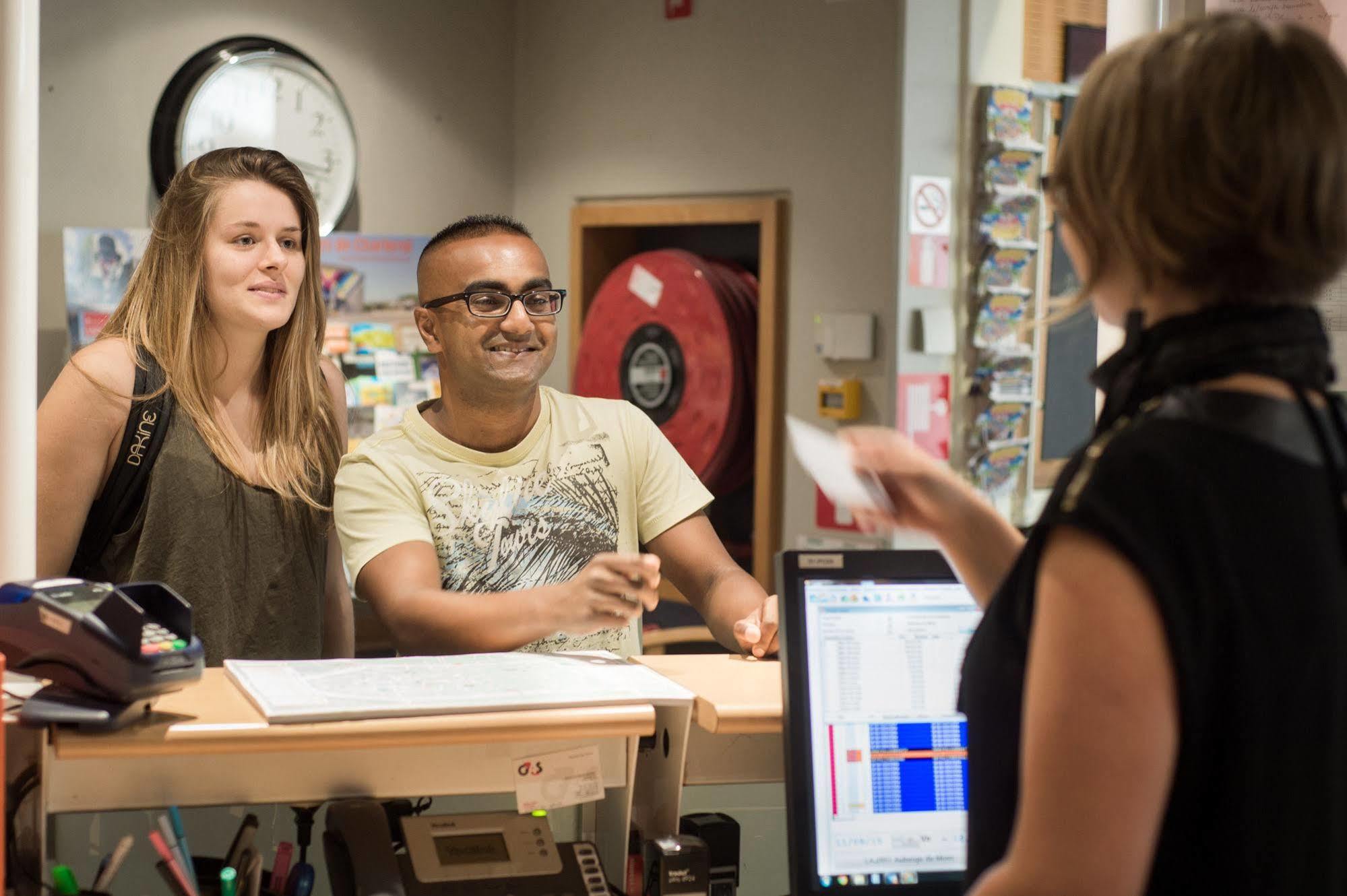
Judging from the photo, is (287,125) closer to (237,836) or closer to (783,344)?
(783,344)

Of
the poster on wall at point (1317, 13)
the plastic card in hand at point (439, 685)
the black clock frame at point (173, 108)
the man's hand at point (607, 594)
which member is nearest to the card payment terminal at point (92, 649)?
the plastic card in hand at point (439, 685)

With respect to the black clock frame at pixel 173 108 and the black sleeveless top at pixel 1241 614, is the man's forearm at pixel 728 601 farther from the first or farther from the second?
the black clock frame at pixel 173 108

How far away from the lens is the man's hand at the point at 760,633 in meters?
1.91

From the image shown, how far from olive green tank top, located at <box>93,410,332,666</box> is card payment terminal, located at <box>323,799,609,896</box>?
29.7 inches

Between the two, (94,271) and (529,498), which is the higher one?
(94,271)

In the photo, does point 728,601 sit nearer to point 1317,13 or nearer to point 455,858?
point 455,858

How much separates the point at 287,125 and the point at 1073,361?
9.64 ft

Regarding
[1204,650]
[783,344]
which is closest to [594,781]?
[1204,650]

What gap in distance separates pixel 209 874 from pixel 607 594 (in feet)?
1.87

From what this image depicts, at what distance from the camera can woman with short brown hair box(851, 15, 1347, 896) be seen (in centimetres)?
87

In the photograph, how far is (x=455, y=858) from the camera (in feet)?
5.15

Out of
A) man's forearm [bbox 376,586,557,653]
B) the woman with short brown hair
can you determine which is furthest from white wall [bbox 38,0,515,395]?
the woman with short brown hair

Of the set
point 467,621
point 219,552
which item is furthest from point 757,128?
point 467,621

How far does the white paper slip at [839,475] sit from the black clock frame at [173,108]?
147 inches
